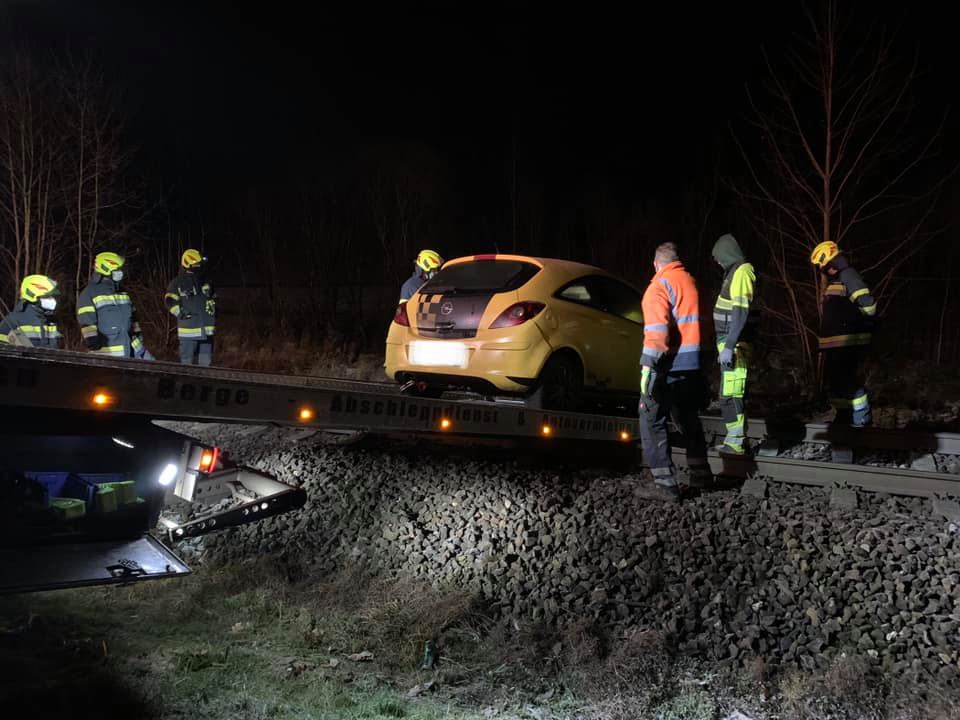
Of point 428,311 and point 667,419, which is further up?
point 428,311

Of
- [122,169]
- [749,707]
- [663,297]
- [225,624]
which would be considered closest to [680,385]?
[663,297]

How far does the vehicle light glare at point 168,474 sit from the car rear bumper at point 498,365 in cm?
245

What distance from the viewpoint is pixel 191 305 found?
401 inches

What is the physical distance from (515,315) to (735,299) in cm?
180

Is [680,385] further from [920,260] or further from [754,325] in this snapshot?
[920,260]

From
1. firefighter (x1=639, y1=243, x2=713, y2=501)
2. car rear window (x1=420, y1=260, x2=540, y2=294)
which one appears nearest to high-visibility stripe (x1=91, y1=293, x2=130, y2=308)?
car rear window (x1=420, y1=260, x2=540, y2=294)

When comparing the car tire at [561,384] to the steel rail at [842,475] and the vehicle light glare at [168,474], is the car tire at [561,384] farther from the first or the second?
the vehicle light glare at [168,474]

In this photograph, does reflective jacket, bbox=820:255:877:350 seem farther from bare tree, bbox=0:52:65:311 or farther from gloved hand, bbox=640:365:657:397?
bare tree, bbox=0:52:65:311

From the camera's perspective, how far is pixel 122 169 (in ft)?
54.6

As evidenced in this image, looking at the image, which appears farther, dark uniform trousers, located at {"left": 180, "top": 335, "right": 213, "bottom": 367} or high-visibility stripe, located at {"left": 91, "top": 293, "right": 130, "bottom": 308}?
dark uniform trousers, located at {"left": 180, "top": 335, "right": 213, "bottom": 367}

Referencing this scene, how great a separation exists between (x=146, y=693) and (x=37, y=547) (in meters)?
0.95

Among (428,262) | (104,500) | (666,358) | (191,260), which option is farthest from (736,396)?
(191,260)

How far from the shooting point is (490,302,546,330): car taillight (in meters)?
Answer: 6.04

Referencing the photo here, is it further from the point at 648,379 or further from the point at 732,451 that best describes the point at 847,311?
the point at 648,379
